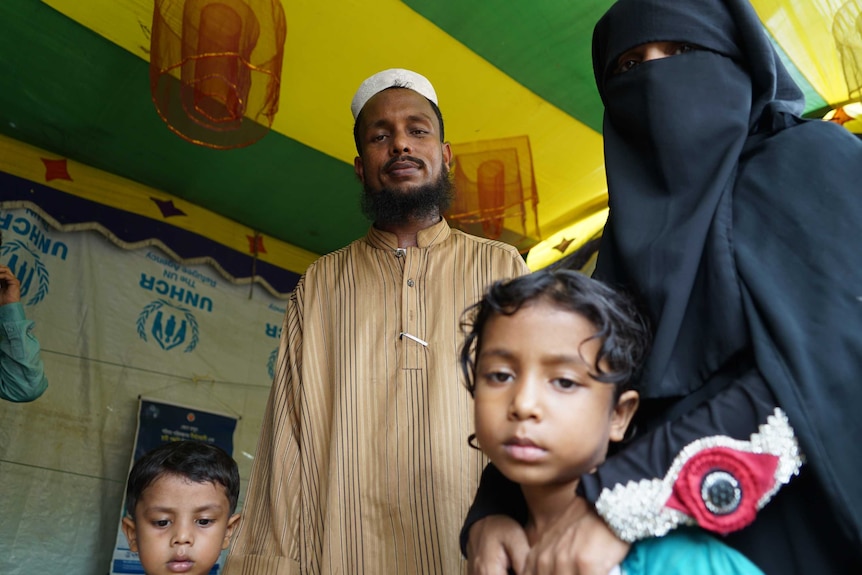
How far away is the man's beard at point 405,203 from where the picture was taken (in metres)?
2.44

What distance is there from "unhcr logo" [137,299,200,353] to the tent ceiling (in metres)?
0.67

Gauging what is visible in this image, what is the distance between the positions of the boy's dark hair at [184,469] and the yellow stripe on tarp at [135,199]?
92.6 inches

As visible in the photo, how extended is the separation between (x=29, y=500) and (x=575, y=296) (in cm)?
366

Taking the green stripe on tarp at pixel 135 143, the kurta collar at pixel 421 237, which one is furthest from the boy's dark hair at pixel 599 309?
the green stripe on tarp at pixel 135 143

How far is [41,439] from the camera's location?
404 centimetres

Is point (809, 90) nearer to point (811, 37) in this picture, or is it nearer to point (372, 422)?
point (811, 37)

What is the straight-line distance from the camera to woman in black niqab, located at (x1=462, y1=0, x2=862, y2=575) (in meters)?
1.06

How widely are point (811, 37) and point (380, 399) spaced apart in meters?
3.11

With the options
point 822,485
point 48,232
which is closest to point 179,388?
point 48,232

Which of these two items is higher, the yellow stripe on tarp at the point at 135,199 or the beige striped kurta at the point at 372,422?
the yellow stripe on tarp at the point at 135,199

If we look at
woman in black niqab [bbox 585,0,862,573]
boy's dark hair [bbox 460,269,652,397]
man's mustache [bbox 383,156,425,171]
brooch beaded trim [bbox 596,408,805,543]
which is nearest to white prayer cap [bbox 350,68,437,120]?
man's mustache [bbox 383,156,425,171]

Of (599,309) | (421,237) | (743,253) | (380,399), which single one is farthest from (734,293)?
(421,237)

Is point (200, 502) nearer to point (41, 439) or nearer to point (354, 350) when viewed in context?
point (354, 350)

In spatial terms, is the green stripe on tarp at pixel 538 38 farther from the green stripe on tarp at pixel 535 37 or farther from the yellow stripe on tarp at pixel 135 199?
the yellow stripe on tarp at pixel 135 199
